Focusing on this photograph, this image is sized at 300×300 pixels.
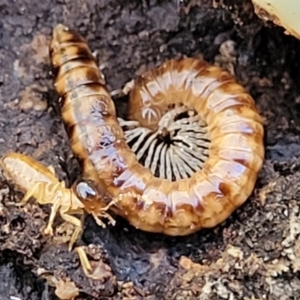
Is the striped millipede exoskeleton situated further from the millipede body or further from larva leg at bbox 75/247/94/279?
larva leg at bbox 75/247/94/279

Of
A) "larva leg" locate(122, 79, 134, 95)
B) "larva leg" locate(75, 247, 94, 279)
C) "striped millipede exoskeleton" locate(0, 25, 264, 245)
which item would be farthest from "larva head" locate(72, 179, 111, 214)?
"larva leg" locate(122, 79, 134, 95)

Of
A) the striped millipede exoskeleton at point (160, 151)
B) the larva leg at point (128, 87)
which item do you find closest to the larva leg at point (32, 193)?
the striped millipede exoskeleton at point (160, 151)

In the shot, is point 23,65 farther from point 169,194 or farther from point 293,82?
point 293,82

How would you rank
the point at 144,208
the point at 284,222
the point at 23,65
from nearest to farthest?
the point at 284,222
the point at 144,208
the point at 23,65

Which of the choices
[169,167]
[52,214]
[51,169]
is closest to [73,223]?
[52,214]

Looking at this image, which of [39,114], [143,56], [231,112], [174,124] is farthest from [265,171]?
[39,114]

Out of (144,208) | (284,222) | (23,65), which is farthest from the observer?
(23,65)

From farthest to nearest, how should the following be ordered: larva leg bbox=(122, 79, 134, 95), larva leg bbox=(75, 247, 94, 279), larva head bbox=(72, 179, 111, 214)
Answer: larva leg bbox=(122, 79, 134, 95)
larva head bbox=(72, 179, 111, 214)
larva leg bbox=(75, 247, 94, 279)
